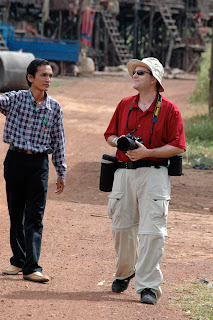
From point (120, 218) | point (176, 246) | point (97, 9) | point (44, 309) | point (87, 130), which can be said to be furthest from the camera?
point (97, 9)

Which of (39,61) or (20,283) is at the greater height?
(39,61)

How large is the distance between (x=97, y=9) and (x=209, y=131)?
918 inches

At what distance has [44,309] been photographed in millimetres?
4961

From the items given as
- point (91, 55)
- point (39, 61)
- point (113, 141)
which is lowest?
point (91, 55)

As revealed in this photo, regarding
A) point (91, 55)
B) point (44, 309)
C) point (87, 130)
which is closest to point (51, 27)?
point (91, 55)

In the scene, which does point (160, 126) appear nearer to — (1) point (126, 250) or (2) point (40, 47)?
(1) point (126, 250)

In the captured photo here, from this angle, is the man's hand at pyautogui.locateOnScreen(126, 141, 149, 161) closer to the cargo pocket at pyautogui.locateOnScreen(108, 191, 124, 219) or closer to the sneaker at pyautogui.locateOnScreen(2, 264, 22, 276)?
the cargo pocket at pyautogui.locateOnScreen(108, 191, 124, 219)

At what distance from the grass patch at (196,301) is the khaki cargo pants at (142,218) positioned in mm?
257

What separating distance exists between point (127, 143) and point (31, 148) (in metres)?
0.89

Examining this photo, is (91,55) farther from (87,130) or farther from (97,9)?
(87,130)

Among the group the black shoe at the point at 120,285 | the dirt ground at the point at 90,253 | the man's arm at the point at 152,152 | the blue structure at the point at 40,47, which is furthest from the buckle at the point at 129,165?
the blue structure at the point at 40,47

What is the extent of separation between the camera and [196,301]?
5480mm

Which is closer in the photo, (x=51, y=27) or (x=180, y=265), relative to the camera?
(x=180, y=265)

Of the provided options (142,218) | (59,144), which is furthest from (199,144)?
(142,218)
